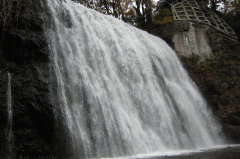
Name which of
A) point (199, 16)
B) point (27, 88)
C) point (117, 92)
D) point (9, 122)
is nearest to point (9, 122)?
point (9, 122)

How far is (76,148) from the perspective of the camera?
18.4 ft

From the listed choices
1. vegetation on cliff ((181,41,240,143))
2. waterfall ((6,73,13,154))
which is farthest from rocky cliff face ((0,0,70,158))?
vegetation on cliff ((181,41,240,143))

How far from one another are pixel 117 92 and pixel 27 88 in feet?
10.4

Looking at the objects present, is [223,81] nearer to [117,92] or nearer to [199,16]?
[199,16]

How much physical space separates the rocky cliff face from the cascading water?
379mm

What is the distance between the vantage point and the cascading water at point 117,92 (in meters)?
6.34

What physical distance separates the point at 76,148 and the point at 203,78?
958 centimetres

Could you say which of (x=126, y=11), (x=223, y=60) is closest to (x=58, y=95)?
(x=223, y=60)

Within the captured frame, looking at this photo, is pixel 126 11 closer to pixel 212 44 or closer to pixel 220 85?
pixel 212 44

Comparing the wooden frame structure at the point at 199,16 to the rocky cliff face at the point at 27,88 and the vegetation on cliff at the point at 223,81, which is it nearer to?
the vegetation on cliff at the point at 223,81

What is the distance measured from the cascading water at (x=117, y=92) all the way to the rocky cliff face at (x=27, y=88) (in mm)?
379

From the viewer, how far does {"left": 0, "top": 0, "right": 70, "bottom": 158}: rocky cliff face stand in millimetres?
5070

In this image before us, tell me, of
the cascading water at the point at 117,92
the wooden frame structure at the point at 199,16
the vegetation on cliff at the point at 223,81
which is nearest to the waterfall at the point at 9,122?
the cascading water at the point at 117,92

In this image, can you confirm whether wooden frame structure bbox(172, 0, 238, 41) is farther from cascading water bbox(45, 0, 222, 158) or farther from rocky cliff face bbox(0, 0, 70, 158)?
rocky cliff face bbox(0, 0, 70, 158)
